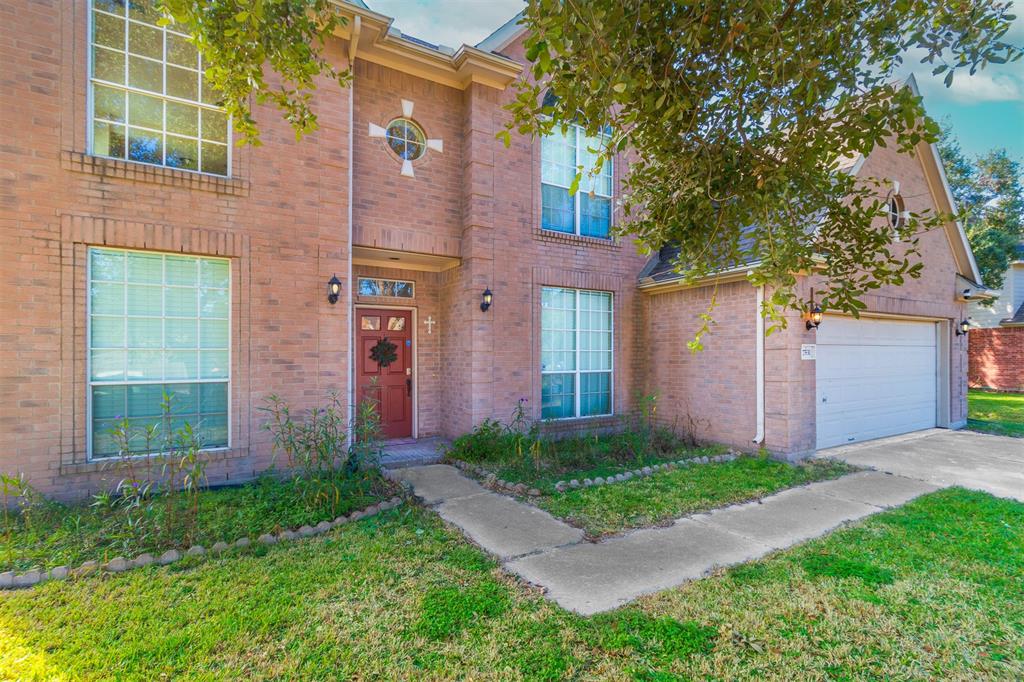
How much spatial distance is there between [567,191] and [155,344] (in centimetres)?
705

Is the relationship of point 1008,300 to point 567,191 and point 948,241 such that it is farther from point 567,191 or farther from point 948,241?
point 567,191

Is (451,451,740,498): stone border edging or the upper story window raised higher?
the upper story window

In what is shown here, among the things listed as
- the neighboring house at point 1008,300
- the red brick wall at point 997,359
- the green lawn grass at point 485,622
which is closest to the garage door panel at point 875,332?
the green lawn grass at point 485,622

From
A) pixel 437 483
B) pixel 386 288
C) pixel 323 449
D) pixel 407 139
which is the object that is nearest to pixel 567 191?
pixel 407 139

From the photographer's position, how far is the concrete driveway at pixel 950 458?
6691mm

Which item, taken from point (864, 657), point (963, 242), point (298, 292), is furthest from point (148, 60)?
point (963, 242)

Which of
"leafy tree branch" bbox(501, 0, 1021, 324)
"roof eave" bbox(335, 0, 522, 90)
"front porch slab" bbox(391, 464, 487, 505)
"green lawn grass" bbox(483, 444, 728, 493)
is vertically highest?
"roof eave" bbox(335, 0, 522, 90)

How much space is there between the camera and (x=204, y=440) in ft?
20.0

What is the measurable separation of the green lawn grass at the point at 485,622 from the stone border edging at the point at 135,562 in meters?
0.13

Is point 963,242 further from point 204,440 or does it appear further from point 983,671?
point 204,440

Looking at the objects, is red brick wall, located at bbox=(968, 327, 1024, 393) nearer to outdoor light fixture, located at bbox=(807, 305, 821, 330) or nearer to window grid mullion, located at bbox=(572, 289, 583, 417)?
outdoor light fixture, located at bbox=(807, 305, 821, 330)

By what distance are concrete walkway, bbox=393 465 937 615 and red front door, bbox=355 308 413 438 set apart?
7.30ft

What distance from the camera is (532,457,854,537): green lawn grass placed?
206 inches

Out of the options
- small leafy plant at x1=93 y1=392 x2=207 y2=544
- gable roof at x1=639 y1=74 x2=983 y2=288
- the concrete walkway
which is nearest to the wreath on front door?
the concrete walkway
